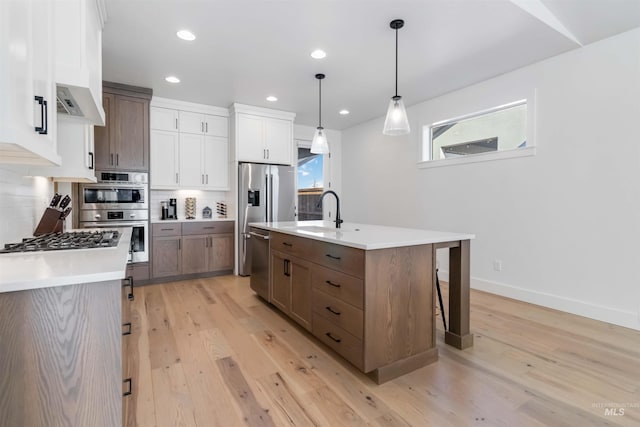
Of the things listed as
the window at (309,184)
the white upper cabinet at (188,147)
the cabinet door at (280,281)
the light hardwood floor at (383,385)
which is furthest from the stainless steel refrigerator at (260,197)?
the light hardwood floor at (383,385)

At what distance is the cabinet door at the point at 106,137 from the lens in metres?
3.77

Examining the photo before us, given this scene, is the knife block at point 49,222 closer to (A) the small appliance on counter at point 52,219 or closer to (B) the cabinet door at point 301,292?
(A) the small appliance on counter at point 52,219

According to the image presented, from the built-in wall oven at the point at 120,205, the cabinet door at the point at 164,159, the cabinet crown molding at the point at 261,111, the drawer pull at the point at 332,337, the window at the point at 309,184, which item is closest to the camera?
the drawer pull at the point at 332,337

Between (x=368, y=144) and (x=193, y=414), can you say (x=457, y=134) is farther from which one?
(x=193, y=414)

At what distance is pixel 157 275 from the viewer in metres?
4.18

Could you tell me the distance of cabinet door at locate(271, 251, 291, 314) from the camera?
9.18ft

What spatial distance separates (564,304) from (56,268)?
4.01m

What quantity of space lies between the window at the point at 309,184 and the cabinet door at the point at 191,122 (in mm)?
1954

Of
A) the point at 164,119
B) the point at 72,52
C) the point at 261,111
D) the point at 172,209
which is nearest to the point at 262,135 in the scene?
the point at 261,111

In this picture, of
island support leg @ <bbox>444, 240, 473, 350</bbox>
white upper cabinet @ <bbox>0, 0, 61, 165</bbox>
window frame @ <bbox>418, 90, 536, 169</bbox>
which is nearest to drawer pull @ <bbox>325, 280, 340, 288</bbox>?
island support leg @ <bbox>444, 240, 473, 350</bbox>

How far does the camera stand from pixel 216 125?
4.75 m

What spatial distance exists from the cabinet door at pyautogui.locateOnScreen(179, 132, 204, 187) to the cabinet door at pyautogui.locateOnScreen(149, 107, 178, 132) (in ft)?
0.56

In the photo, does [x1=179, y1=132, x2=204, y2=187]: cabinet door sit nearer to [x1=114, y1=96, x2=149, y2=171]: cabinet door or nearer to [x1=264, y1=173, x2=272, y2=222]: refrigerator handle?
[x1=114, y1=96, x2=149, y2=171]: cabinet door

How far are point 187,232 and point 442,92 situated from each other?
402cm
